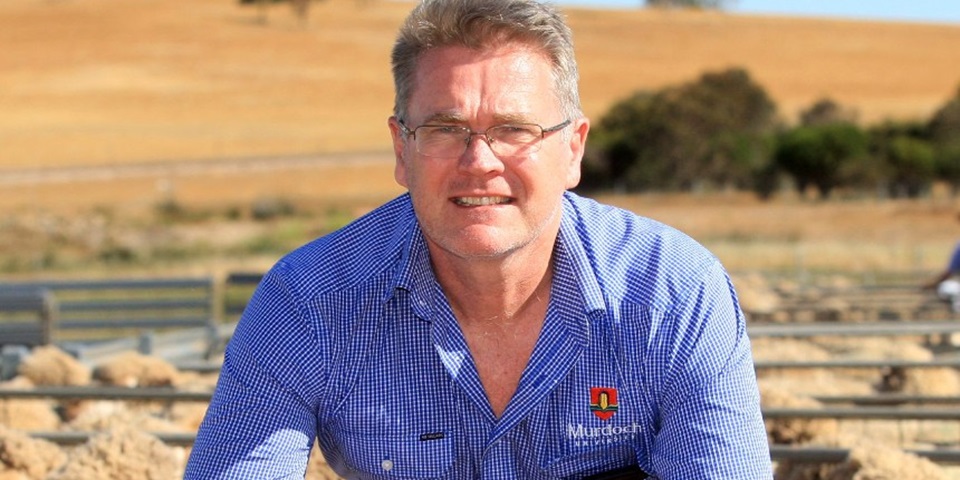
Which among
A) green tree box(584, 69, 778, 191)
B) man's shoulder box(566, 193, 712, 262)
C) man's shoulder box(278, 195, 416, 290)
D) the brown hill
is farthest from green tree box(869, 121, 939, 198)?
man's shoulder box(278, 195, 416, 290)

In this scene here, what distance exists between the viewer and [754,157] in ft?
166

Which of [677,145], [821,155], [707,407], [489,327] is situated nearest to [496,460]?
[489,327]

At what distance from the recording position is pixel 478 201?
9.98 ft

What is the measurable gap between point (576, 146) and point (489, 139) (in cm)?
28

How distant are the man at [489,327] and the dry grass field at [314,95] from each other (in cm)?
2321

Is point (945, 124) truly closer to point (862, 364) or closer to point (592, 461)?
point (862, 364)

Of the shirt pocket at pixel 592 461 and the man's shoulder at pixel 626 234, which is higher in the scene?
the man's shoulder at pixel 626 234

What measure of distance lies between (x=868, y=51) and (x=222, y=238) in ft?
178

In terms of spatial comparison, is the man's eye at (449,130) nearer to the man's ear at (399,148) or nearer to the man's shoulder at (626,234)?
the man's ear at (399,148)

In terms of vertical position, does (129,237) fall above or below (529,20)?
below

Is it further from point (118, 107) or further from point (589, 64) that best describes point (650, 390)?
point (589, 64)

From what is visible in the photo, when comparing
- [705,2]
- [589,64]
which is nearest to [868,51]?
[589,64]

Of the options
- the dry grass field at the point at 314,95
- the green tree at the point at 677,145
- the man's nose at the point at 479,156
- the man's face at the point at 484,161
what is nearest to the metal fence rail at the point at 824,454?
the man's face at the point at 484,161

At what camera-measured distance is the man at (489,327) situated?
119 inches
